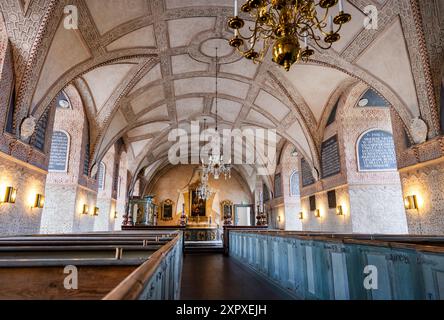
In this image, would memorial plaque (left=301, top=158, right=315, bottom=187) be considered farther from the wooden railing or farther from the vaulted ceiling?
the wooden railing

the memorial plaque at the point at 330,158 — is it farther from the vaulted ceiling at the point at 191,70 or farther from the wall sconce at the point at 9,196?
the wall sconce at the point at 9,196

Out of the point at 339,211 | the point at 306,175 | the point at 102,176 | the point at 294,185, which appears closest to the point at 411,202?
the point at 339,211

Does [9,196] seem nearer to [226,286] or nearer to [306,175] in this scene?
[226,286]

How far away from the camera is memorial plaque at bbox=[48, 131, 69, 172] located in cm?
862

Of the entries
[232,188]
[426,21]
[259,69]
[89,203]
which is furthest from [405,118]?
[232,188]

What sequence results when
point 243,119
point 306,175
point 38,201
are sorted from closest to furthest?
point 38,201, point 306,175, point 243,119

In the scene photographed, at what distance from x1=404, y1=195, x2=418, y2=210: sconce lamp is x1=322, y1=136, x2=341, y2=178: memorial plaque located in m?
2.65

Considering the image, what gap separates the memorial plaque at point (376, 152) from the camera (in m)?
8.64

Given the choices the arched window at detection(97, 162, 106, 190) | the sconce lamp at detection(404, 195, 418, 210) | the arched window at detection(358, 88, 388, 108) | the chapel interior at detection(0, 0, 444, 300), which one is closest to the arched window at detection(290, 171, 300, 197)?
the chapel interior at detection(0, 0, 444, 300)

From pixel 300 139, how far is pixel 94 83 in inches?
310

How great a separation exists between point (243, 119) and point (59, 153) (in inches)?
302

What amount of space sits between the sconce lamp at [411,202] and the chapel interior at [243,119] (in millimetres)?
29

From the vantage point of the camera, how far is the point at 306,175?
11766 mm
